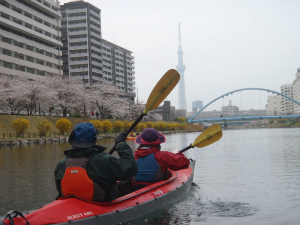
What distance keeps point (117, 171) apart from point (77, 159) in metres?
0.62

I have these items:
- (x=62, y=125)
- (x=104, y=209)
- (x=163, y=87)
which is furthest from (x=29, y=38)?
(x=104, y=209)

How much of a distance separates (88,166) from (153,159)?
2.46 m

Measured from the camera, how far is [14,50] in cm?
5794

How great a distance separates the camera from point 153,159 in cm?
768

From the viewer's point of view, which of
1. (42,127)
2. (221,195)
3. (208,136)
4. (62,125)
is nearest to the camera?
(221,195)

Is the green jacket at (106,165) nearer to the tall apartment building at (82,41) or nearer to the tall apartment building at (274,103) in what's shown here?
the tall apartment building at (82,41)

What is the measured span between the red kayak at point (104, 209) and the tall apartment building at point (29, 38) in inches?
2030

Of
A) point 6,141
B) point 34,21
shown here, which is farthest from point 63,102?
point 6,141

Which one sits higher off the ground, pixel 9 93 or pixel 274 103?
pixel 274 103

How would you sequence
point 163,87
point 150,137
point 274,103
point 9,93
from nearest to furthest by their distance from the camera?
point 150,137 < point 163,87 < point 9,93 < point 274,103

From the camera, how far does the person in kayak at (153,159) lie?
750 centimetres

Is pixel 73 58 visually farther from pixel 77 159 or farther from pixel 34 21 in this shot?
pixel 77 159

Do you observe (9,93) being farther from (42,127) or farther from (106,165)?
(106,165)

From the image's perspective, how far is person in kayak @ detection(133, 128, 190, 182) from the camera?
24.6ft
